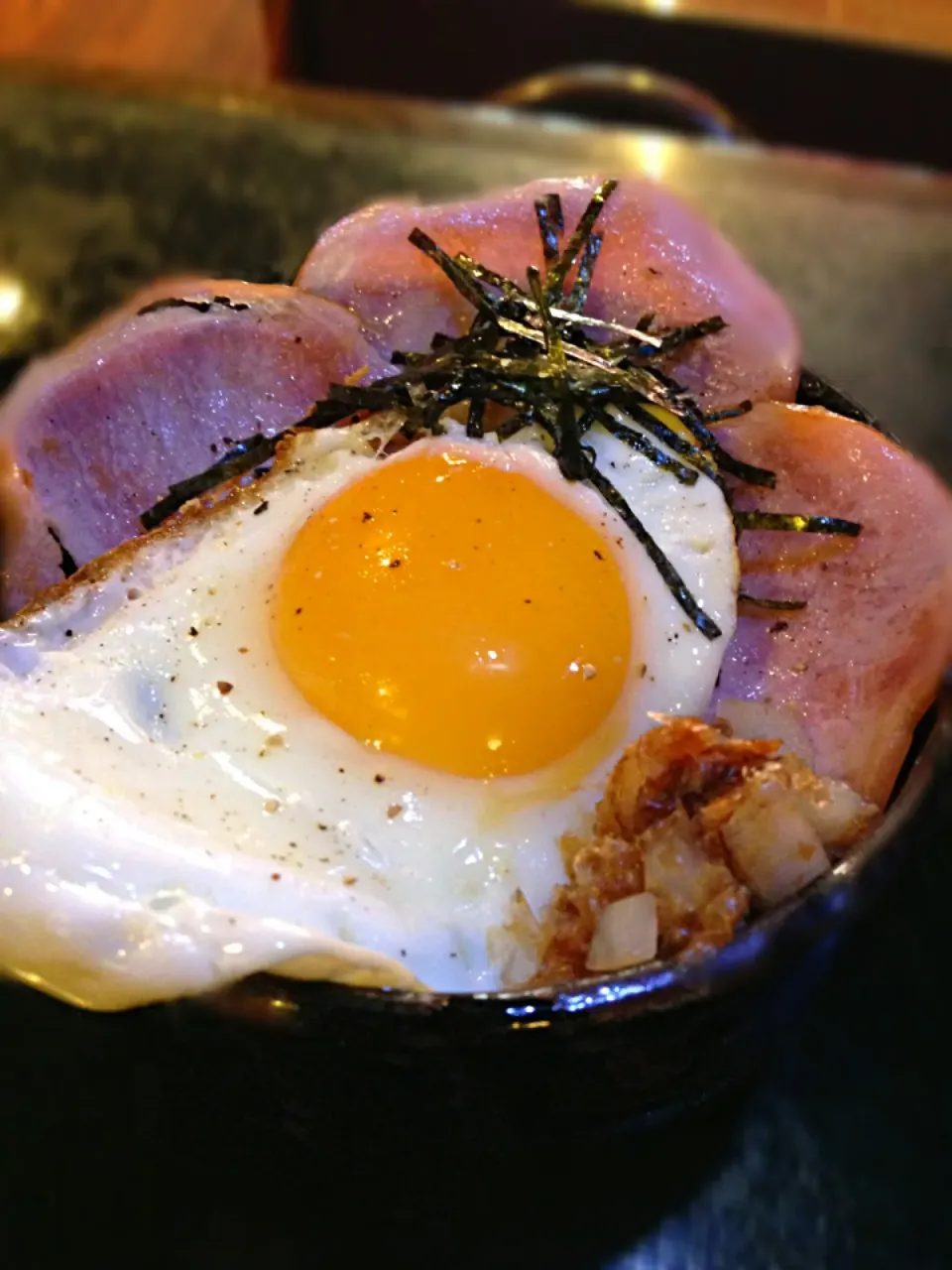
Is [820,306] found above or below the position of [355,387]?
below

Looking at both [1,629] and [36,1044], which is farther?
[36,1044]

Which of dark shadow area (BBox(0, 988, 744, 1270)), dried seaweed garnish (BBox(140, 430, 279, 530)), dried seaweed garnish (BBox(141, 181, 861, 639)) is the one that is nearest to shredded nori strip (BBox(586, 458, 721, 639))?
dried seaweed garnish (BBox(141, 181, 861, 639))

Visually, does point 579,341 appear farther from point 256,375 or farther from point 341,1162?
point 341,1162

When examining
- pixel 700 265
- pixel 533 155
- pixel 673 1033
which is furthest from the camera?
pixel 533 155

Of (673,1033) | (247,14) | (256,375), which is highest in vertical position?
(247,14)

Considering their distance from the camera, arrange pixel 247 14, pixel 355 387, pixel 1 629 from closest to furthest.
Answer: pixel 1 629
pixel 355 387
pixel 247 14

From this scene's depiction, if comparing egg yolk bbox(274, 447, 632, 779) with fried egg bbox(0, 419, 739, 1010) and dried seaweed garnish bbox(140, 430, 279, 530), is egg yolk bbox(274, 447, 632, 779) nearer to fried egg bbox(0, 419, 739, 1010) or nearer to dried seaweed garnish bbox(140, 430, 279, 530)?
fried egg bbox(0, 419, 739, 1010)

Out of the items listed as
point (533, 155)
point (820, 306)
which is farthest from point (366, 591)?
point (533, 155)
